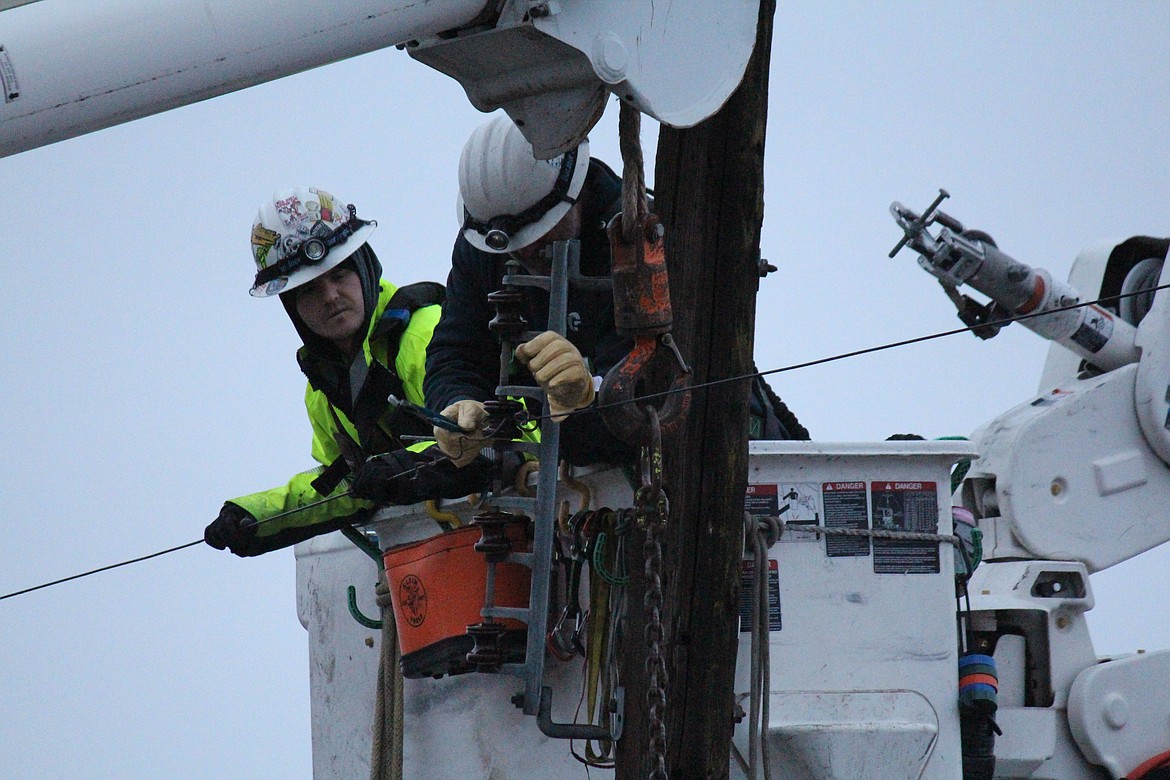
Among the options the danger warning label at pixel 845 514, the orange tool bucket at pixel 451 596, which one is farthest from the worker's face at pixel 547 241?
the danger warning label at pixel 845 514

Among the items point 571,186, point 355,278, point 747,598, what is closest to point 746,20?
point 571,186

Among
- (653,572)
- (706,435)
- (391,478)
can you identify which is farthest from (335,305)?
(653,572)

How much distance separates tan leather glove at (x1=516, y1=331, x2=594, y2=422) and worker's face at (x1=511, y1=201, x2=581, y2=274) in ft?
2.69

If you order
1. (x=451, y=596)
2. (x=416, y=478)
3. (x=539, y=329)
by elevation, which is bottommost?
(x=451, y=596)

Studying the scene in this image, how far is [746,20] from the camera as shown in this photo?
9.62 feet

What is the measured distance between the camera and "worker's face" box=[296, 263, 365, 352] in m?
4.83

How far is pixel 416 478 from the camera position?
3945 millimetres

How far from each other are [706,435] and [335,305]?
5.73 feet

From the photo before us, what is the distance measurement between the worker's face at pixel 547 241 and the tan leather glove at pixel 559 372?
820 mm

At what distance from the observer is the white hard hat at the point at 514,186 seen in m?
4.05

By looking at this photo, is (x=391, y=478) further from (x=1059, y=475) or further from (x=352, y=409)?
(x=1059, y=475)

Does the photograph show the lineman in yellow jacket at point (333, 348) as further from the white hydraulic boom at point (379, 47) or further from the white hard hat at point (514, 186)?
the white hydraulic boom at point (379, 47)

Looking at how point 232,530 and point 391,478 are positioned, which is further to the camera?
point 232,530

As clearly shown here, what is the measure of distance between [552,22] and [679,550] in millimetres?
1431
